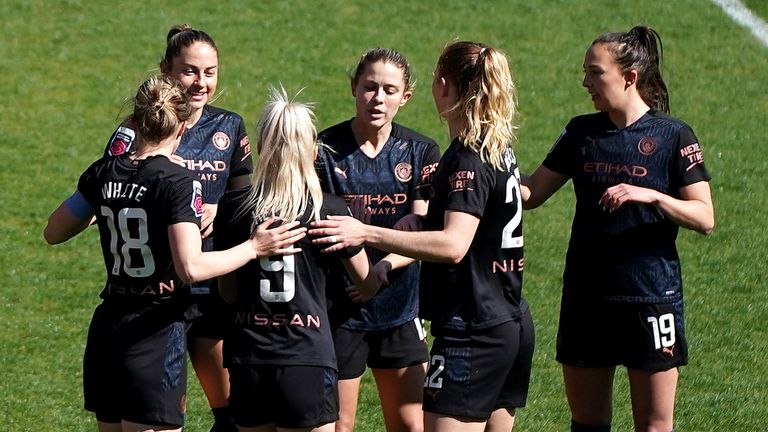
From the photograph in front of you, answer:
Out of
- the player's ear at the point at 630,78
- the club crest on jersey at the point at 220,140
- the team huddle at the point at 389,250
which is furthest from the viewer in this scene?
the club crest on jersey at the point at 220,140

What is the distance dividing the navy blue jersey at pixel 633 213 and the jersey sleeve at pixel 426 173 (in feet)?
2.34

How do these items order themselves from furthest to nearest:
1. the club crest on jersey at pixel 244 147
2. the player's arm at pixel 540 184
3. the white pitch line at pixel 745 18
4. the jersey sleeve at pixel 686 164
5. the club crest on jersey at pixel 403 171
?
the white pitch line at pixel 745 18 < the club crest on jersey at pixel 244 147 < the player's arm at pixel 540 184 < the club crest on jersey at pixel 403 171 < the jersey sleeve at pixel 686 164

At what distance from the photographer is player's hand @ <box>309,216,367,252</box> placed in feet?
16.3

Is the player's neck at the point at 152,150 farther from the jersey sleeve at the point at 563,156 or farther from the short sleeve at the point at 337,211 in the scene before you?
the jersey sleeve at the point at 563,156

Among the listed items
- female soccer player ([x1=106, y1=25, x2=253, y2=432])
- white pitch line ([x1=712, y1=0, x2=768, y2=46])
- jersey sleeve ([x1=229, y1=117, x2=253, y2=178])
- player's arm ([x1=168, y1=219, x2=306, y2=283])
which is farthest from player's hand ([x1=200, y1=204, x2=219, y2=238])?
white pitch line ([x1=712, y1=0, x2=768, y2=46])

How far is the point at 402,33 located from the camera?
13992mm

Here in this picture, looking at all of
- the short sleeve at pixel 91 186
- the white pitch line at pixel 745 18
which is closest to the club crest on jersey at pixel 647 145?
the short sleeve at pixel 91 186

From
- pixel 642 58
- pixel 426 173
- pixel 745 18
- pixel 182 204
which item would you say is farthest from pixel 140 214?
pixel 745 18

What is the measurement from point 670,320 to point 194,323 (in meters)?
2.37

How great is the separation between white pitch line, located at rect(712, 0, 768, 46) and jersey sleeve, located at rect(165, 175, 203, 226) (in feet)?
34.6

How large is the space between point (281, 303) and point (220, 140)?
59.0 inches

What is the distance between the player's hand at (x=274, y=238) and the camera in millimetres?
4898

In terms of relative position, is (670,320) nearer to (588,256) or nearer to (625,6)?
(588,256)

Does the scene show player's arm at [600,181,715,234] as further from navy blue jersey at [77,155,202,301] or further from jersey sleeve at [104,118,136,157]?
jersey sleeve at [104,118,136,157]
